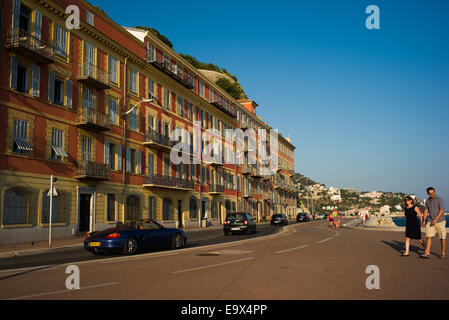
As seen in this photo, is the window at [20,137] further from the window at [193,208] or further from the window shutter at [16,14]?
the window at [193,208]

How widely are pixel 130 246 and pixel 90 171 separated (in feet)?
42.6

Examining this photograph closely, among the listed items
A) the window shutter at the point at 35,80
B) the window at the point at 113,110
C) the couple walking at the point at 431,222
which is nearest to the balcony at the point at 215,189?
the window at the point at 113,110

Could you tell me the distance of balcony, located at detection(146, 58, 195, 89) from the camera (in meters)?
35.0

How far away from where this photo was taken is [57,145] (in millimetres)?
24250

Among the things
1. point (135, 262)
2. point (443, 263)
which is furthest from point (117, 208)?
point (443, 263)

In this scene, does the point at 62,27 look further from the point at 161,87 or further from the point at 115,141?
the point at 161,87

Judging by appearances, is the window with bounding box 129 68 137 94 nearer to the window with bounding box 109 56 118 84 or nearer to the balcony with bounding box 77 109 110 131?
the window with bounding box 109 56 118 84

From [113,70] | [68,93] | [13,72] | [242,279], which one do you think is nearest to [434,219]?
[242,279]

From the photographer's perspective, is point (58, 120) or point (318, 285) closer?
point (318, 285)

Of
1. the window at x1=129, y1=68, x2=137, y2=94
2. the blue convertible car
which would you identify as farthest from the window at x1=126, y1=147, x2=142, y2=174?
the blue convertible car

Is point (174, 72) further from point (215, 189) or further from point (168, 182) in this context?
point (215, 189)

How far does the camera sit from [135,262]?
37.3ft

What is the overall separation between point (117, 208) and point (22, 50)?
12.4 metres

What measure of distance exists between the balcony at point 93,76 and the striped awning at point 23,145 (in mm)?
6010
